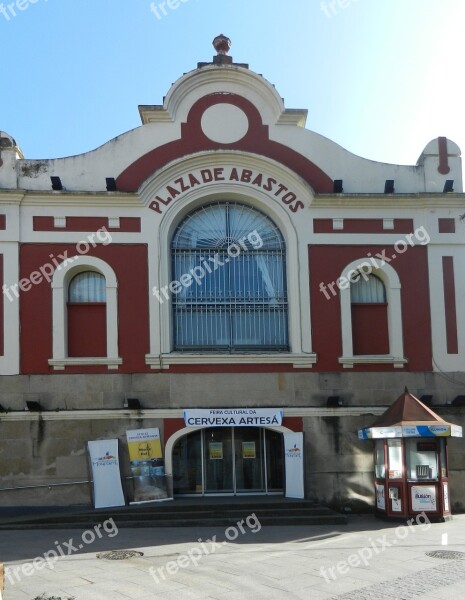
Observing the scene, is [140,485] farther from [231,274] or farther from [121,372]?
[231,274]

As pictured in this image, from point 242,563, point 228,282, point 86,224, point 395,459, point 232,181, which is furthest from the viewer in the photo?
point 232,181

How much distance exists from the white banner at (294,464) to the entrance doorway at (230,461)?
2.07 ft

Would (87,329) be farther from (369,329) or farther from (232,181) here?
(369,329)

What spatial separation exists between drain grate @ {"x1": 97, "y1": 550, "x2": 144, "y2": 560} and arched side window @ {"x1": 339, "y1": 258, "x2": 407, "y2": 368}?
847 cm

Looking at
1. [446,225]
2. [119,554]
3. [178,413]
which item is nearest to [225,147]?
[446,225]

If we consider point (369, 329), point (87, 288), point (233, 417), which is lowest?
point (233, 417)

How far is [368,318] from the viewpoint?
21.0 m

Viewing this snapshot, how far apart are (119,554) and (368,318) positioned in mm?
10199

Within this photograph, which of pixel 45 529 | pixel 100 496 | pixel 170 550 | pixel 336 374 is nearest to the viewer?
pixel 170 550

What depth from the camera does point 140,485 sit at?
19.0 metres

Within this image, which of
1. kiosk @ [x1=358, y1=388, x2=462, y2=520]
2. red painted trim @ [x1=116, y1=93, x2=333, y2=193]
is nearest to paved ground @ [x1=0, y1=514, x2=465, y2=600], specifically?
kiosk @ [x1=358, y1=388, x2=462, y2=520]

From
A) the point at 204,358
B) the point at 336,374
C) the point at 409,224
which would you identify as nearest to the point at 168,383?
the point at 204,358

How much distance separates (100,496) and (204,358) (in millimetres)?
4336

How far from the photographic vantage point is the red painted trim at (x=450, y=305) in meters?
20.7
